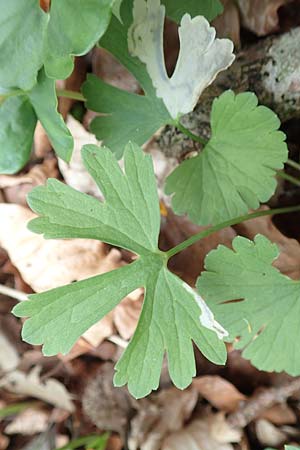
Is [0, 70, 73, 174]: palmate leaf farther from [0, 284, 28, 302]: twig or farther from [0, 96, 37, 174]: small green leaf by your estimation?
[0, 284, 28, 302]: twig

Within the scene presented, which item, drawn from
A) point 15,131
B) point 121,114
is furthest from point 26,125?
point 121,114

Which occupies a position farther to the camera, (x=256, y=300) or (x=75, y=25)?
(x=256, y=300)

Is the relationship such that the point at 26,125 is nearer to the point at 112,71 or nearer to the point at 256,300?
the point at 112,71

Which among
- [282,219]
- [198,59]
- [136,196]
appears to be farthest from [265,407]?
[198,59]

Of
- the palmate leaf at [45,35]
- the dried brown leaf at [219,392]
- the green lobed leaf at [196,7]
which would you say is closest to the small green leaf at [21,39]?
the palmate leaf at [45,35]

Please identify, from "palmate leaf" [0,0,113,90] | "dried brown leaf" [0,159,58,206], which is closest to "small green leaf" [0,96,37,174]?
"palmate leaf" [0,0,113,90]

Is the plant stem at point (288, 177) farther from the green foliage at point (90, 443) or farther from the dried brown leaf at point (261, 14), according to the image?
the green foliage at point (90, 443)

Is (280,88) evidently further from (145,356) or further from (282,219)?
(145,356)
